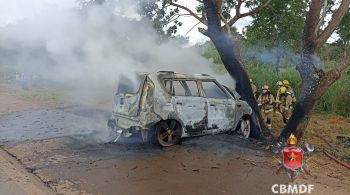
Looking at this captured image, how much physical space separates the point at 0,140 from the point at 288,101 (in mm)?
8005

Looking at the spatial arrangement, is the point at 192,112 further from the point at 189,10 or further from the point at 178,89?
the point at 189,10

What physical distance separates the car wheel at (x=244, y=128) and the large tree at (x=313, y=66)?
1045 mm

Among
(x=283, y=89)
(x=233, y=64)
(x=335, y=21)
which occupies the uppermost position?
(x=335, y=21)

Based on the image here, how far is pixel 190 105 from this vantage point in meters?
8.36

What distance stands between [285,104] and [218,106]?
4.13 m

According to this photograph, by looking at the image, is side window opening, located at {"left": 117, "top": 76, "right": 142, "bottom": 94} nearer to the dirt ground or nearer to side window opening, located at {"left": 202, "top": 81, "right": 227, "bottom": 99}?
the dirt ground

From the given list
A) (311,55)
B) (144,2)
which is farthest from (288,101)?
(144,2)

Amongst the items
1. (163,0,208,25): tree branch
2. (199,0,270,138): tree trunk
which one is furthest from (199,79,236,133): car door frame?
(163,0,208,25): tree branch

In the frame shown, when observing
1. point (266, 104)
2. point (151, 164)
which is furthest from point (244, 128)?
point (151, 164)

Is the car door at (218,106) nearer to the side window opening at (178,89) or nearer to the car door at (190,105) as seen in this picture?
A: the car door at (190,105)

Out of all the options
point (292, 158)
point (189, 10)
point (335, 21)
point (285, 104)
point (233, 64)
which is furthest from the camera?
point (189, 10)

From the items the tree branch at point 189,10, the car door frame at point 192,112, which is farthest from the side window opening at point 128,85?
the tree branch at point 189,10

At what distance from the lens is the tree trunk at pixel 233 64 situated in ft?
32.8

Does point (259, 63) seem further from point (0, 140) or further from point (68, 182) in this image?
point (68, 182)
